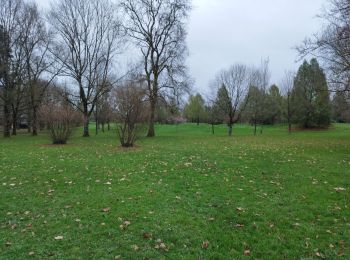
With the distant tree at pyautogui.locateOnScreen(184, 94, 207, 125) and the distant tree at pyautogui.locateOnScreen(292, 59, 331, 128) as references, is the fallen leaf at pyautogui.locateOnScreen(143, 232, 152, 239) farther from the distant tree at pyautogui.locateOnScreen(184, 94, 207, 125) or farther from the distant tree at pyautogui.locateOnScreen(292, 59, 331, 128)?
the distant tree at pyautogui.locateOnScreen(184, 94, 207, 125)

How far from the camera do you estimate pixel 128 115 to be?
17.8 m

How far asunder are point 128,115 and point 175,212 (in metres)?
12.2

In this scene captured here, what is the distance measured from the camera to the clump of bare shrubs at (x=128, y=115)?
17.9 meters

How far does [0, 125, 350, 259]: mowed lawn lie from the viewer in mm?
4539

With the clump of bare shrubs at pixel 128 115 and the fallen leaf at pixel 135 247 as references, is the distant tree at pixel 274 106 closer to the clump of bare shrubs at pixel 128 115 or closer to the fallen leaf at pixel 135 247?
the clump of bare shrubs at pixel 128 115

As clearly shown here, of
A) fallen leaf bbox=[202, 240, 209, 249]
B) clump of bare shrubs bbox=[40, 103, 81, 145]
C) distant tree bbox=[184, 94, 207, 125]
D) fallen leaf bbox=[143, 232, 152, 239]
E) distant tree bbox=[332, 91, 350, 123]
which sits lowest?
fallen leaf bbox=[202, 240, 209, 249]

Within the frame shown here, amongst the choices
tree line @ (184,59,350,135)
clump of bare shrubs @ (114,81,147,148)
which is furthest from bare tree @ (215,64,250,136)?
clump of bare shrubs @ (114,81,147,148)

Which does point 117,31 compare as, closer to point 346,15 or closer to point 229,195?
point 346,15

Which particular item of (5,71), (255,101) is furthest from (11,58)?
(255,101)

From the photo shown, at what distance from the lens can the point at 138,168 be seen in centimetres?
1067

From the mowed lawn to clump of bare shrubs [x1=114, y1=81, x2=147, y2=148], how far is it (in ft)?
24.6

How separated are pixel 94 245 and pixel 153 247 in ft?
2.88

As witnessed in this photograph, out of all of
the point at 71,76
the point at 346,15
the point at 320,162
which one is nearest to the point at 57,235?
the point at 320,162

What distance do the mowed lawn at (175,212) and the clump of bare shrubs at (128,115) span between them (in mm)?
7505
